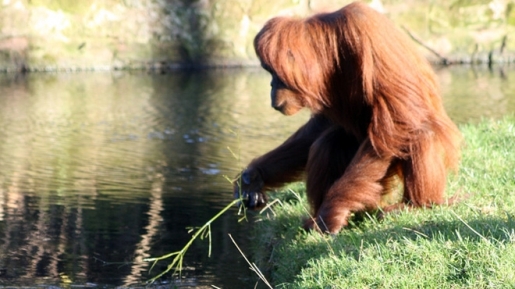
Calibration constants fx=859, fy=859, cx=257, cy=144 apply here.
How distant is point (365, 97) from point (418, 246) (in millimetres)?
900

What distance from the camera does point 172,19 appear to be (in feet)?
71.8

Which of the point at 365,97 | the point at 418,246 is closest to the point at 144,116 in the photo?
the point at 365,97

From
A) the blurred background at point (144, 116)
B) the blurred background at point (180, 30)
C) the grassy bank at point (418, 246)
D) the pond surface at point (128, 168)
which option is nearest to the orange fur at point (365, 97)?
the grassy bank at point (418, 246)

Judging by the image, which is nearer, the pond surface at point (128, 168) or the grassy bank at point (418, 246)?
the grassy bank at point (418, 246)

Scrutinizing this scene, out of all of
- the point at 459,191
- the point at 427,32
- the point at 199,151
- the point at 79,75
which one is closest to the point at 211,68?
the point at 79,75

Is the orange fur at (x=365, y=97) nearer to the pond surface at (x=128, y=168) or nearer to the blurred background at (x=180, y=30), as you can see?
the pond surface at (x=128, y=168)

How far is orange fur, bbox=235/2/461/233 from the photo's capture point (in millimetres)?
4129

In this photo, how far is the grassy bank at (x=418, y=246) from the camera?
10.9 ft

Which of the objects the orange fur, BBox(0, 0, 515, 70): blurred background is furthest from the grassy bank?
BBox(0, 0, 515, 70): blurred background

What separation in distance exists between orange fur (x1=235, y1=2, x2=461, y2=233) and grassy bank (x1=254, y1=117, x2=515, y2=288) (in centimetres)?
16

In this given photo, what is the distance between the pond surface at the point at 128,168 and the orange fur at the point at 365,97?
0.65 m

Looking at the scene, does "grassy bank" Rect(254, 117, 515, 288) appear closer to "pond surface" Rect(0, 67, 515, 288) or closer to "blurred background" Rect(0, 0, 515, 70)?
"pond surface" Rect(0, 67, 515, 288)

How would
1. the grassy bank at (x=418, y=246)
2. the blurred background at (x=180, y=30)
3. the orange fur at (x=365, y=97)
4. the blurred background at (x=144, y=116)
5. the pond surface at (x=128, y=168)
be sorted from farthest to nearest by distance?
1. the blurred background at (x=180, y=30)
2. the blurred background at (x=144, y=116)
3. the pond surface at (x=128, y=168)
4. the orange fur at (x=365, y=97)
5. the grassy bank at (x=418, y=246)

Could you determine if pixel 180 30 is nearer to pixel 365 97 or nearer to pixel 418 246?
pixel 365 97
